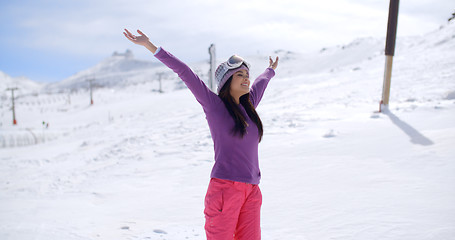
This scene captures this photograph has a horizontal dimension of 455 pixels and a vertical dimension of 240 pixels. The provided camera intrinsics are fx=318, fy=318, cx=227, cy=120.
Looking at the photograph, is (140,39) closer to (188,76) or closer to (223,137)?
(188,76)

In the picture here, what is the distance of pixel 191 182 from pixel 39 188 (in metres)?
3.30

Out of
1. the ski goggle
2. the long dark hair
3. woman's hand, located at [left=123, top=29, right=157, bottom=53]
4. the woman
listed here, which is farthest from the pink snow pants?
woman's hand, located at [left=123, top=29, right=157, bottom=53]

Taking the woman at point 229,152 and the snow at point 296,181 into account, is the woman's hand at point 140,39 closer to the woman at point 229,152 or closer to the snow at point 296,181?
the woman at point 229,152

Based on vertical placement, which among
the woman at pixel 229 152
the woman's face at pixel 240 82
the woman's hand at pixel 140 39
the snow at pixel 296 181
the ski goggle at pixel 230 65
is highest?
the woman's hand at pixel 140 39

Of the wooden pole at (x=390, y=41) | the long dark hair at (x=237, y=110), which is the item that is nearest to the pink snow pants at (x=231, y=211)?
the long dark hair at (x=237, y=110)

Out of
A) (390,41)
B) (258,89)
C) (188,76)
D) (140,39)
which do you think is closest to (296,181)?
(258,89)

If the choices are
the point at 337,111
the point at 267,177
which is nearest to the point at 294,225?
the point at 267,177

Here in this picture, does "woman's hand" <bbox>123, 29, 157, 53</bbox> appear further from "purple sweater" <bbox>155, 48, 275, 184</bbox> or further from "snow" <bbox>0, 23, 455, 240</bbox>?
"snow" <bbox>0, 23, 455, 240</bbox>

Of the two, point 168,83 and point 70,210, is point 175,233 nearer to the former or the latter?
point 70,210

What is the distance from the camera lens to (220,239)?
182cm

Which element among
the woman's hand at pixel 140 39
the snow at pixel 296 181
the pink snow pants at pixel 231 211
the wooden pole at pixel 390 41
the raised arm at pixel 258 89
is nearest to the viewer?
the pink snow pants at pixel 231 211

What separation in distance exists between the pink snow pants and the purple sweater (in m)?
0.06

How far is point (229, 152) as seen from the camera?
6.31 feet

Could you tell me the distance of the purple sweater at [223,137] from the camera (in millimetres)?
1892
